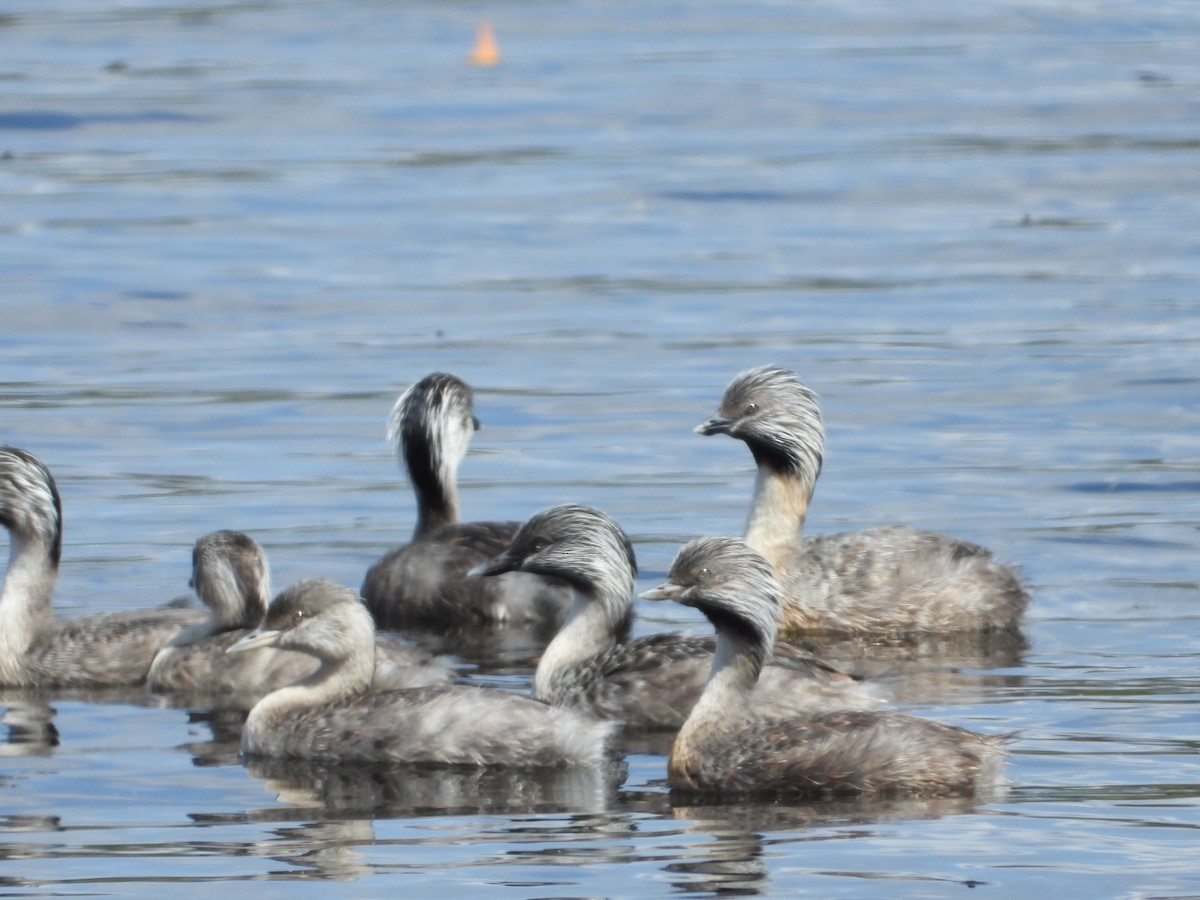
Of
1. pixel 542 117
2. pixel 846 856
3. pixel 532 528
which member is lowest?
pixel 846 856

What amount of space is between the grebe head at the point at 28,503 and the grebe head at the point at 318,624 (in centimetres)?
206

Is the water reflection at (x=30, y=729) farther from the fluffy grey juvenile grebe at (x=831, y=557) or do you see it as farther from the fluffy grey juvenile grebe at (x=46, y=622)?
the fluffy grey juvenile grebe at (x=831, y=557)

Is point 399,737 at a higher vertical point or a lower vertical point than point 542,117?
lower

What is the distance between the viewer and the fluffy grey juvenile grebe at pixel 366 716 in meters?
10.7

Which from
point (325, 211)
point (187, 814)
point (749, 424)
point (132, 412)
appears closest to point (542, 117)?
point (325, 211)

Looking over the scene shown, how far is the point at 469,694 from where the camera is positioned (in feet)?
35.7

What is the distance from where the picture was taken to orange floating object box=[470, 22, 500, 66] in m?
36.9

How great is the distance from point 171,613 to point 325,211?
46.9ft

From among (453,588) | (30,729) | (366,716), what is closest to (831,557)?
(453,588)

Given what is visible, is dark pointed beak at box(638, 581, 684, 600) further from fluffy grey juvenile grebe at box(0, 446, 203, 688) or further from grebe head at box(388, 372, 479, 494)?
grebe head at box(388, 372, 479, 494)

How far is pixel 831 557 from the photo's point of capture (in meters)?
14.1

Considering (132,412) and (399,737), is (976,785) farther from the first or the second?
(132,412)

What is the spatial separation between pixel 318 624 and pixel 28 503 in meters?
2.43

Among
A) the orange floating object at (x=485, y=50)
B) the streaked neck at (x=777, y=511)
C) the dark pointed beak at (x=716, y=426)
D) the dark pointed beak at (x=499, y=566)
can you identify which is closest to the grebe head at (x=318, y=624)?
the dark pointed beak at (x=499, y=566)
